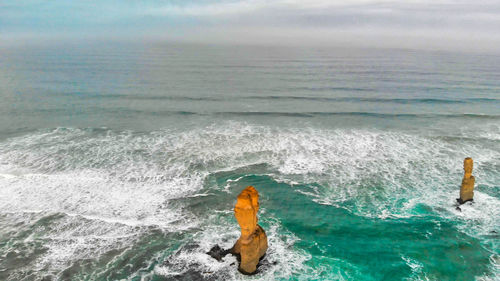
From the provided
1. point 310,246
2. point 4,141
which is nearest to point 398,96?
point 310,246

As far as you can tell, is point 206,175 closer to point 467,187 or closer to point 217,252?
point 217,252

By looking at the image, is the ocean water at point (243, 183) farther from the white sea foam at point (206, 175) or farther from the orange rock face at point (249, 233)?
the orange rock face at point (249, 233)

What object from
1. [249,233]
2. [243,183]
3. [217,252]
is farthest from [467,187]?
[217,252]

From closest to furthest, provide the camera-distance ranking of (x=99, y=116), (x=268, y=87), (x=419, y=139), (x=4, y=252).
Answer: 1. (x=4, y=252)
2. (x=419, y=139)
3. (x=99, y=116)
4. (x=268, y=87)

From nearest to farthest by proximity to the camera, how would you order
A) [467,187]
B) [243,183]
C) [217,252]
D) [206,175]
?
[217,252] < [467,187] < [243,183] < [206,175]

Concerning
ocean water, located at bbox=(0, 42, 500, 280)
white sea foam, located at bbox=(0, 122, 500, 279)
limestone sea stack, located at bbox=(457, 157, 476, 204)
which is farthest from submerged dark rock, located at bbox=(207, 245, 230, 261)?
limestone sea stack, located at bbox=(457, 157, 476, 204)

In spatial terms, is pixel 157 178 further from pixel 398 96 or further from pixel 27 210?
pixel 398 96
